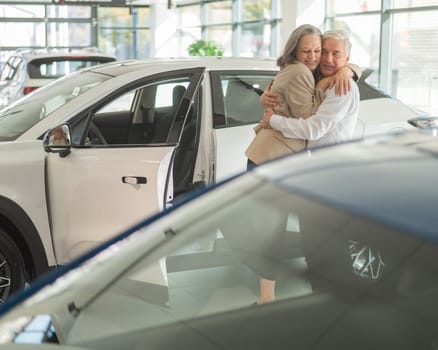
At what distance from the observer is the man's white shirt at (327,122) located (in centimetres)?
382

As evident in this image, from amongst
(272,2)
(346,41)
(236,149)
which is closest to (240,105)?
(236,149)

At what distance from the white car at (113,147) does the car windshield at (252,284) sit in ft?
8.25

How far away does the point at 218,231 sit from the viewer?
5.92 ft

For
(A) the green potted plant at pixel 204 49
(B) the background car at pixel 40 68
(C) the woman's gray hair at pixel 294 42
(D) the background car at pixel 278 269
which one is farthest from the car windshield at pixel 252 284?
(A) the green potted plant at pixel 204 49

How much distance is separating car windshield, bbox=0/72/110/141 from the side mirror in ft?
0.89

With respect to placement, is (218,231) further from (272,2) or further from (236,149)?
(272,2)

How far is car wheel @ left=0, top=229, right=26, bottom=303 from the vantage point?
4285 mm

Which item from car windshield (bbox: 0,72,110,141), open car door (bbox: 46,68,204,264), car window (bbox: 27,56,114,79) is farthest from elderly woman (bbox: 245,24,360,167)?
car window (bbox: 27,56,114,79)

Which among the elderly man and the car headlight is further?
Answer: the car headlight

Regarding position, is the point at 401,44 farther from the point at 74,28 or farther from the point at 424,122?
the point at 74,28

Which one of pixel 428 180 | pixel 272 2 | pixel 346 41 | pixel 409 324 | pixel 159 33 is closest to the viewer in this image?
pixel 409 324

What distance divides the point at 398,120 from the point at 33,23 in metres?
15.0

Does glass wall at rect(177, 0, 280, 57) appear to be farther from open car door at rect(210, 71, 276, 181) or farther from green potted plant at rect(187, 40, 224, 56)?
open car door at rect(210, 71, 276, 181)

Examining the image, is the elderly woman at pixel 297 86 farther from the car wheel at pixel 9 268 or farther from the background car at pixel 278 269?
the background car at pixel 278 269
